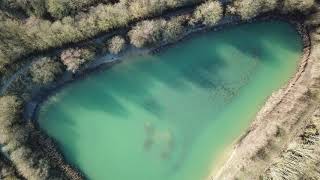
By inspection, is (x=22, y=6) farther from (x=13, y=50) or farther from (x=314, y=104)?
(x=314, y=104)

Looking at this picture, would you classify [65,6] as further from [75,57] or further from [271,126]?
[271,126]

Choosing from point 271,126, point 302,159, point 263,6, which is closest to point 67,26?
point 263,6

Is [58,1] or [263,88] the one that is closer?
[58,1]

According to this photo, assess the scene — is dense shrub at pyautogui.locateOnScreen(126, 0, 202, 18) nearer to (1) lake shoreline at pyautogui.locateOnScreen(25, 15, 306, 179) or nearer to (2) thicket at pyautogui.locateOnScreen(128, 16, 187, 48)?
(2) thicket at pyautogui.locateOnScreen(128, 16, 187, 48)

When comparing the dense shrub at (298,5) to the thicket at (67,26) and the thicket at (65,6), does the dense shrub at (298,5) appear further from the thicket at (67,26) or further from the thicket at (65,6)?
the thicket at (65,6)

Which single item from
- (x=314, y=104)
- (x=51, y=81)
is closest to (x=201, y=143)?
(x=314, y=104)

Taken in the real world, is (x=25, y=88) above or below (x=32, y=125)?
above

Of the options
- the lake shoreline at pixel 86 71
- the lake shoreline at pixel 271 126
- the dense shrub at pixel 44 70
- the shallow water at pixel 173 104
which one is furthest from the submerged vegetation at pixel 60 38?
the shallow water at pixel 173 104
